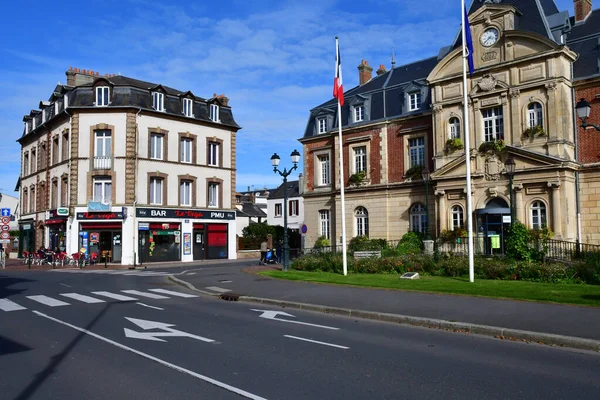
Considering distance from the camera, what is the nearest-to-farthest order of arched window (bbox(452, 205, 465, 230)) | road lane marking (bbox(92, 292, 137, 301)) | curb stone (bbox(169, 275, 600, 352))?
curb stone (bbox(169, 275, 600, 352)) < road lane marking (bbox(92, 292, 137, 301)) < arched window (bbox(452, 205, 465, 230))

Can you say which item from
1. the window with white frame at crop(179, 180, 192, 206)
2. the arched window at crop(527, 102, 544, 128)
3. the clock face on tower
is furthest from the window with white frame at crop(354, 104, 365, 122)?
the window with white frame at crop(179, 180, 192, 206)

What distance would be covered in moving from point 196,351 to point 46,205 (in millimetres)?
36780

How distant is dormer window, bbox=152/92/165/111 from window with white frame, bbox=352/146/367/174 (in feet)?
47.7

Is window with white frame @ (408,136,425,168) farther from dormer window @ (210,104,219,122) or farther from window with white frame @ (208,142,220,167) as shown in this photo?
dormer window @ (210,104,219,122)

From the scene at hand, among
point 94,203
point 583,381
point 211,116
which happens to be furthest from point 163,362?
point 211,116

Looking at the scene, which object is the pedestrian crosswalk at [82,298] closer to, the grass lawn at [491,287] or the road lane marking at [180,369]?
the road lane marking at [180,369]

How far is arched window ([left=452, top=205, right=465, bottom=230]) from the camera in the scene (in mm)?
27461

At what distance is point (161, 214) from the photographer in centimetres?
3722

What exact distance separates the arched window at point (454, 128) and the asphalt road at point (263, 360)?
18.6 m

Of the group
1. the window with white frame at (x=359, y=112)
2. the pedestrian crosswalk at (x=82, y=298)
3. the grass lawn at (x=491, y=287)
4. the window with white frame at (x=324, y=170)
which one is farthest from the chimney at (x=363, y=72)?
the pedestrian crosswalk at (x=82, y=298)

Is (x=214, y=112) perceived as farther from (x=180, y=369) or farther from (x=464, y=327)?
(x=180, y=369)

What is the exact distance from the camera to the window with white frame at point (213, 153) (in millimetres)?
41281

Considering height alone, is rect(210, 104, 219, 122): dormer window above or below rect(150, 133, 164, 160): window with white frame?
above

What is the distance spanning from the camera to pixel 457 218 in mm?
27672
